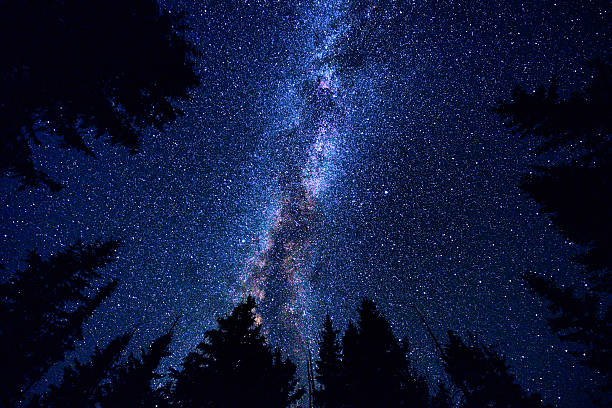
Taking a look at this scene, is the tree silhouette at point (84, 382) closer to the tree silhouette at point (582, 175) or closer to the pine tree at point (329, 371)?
the pine tree at point (329, 371)

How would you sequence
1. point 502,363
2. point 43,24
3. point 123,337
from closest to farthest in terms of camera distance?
point 43,24, point 502,363, point 123,337

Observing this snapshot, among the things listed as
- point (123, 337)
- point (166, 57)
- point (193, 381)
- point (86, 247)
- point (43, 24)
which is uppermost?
point (123, 337)

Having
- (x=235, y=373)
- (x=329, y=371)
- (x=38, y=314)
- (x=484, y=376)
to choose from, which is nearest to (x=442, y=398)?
(x=484, y=376)

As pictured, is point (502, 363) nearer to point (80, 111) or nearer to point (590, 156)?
point (590, 156)

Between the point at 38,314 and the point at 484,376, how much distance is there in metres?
25.2

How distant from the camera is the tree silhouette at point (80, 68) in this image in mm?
4734

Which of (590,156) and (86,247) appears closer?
(590,156)

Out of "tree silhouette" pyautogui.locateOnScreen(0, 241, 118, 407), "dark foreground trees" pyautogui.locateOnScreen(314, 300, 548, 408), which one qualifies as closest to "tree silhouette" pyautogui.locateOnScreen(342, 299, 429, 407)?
"dark foreground trees" pyautogui.locateOnScreen(314, 300, 548, 408)

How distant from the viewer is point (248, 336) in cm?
1119

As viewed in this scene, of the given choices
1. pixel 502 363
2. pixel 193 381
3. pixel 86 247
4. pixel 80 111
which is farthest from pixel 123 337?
pixel 502 363

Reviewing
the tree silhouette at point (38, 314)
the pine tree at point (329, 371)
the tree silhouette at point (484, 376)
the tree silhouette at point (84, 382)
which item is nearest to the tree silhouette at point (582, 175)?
the tree silhouette at point (484, 376)

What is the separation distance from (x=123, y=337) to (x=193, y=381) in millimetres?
16146

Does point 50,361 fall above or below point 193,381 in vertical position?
above

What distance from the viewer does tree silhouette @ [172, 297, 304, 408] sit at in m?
9.07
